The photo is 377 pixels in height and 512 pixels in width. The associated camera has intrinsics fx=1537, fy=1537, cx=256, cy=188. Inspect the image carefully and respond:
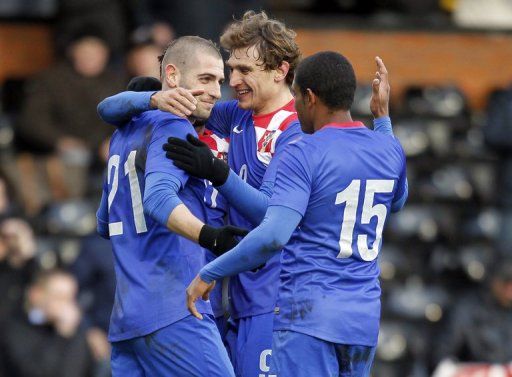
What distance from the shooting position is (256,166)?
7234mm

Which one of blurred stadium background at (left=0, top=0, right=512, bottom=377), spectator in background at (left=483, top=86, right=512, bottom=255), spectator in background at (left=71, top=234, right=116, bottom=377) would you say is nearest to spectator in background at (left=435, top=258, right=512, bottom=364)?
blurred stadium background at (left=0, top=0, right=512, bottom=377)

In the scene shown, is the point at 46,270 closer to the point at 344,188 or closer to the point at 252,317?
the point at 252,317

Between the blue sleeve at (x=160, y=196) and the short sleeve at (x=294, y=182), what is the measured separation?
414 millimetres

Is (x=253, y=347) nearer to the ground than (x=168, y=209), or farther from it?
nearer to the ground

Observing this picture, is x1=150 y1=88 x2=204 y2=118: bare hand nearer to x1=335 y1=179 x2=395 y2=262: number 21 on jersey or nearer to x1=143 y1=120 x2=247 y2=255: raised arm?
x1=143 y1=120 x2=247 y2=255: raised arm

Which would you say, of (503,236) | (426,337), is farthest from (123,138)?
(503,236)

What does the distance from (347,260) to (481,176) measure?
702cm

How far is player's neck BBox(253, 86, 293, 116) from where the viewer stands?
7.29 m

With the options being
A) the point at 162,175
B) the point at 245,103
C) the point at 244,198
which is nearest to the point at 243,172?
the point at 245,103

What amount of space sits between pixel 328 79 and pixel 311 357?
1190mm

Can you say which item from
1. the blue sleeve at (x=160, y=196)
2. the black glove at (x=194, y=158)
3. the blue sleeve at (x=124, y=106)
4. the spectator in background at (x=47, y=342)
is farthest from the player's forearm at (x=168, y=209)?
the spectator in background at (x=47, y=342)

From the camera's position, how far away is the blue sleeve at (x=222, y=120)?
296 inches

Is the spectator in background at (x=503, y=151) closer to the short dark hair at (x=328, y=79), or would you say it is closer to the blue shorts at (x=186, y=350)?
the short dark hair at (x=328, y=79)

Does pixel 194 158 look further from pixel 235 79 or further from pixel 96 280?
pixel 96 280
